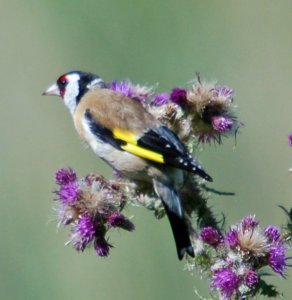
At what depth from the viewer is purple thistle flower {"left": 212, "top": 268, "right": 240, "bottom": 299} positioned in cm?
512

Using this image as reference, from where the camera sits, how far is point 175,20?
32.3 feet

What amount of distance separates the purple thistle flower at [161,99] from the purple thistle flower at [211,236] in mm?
904

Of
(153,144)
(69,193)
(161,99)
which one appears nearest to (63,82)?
(161,99)

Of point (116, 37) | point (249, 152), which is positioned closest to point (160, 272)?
point (249, 152)

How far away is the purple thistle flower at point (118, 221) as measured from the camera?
5.46 m

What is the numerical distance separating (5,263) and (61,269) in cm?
40

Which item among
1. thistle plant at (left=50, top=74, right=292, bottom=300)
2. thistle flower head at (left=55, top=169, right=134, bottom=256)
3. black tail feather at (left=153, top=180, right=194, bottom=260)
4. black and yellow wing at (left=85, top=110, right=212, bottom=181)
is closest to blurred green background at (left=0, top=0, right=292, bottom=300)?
thistle plant at (left=50, top=74, right=292, bottom=300)

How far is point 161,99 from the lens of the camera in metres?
5.92

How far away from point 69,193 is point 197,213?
1.97 ft

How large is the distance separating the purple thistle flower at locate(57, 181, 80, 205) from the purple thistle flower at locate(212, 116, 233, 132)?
0.80 m

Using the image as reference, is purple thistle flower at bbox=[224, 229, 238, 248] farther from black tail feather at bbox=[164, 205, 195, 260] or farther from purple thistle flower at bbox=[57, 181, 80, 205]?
purple thistle flower at bbox=[57, 181, 80, 205]

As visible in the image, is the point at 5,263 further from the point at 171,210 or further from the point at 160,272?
the point at 171,210

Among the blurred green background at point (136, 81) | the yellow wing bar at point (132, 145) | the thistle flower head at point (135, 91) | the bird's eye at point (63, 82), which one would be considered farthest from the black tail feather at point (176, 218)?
the blurred green background at point (136, 81)

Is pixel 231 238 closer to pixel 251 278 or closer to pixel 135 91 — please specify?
pixel 251 278
